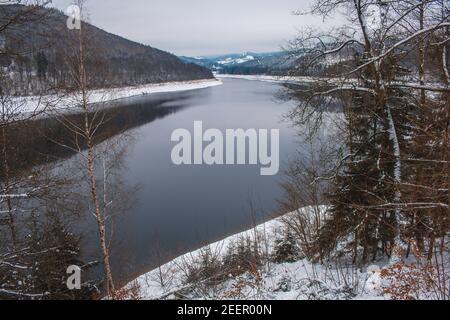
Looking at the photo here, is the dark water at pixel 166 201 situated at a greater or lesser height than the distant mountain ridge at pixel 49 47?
lesser

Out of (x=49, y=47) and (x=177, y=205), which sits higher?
(x=49, y=47)

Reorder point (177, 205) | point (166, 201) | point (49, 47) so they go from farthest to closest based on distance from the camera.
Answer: point (166, 201) < point (177, 205) < point (49, 47)

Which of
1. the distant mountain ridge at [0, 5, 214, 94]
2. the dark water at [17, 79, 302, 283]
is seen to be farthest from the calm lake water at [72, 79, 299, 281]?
the distant mountain ridge at [0, 5, 214, 94]

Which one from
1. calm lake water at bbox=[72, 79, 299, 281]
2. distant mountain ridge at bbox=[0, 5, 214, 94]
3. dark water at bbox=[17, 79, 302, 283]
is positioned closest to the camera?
distant mountain ridge at bbox=[0, 5, 214, 94]

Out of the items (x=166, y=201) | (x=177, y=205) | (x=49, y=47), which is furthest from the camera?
(x=166, y=201)

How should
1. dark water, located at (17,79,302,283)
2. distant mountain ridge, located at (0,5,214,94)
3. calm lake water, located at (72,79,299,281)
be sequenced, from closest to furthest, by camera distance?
distant mountain ridge, located at (0,5,214,94), dark water, located at (17,79,302,283), calm lake water, located at (72,79,299,281)

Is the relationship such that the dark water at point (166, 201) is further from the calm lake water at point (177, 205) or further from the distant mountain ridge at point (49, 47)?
the distant mountain ridge at point (49, 47)

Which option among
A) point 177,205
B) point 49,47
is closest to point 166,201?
point 177,205

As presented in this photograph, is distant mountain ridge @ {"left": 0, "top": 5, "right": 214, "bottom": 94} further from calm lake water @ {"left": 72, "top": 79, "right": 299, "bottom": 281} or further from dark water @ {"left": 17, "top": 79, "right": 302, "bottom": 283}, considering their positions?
calm lake water @ {"left": 72, "top": 79, "right": 299, "bottom": 281}

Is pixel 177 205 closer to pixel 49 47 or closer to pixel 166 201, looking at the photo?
pixel 166 201

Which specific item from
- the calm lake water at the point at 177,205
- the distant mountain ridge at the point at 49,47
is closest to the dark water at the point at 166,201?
the calm lake water at the point at 177,205

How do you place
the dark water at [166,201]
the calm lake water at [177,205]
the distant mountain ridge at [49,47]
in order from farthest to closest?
the calm lake water at [177,205]
the dark water at [166,201]
the distant mountain ridge at [49,47]
